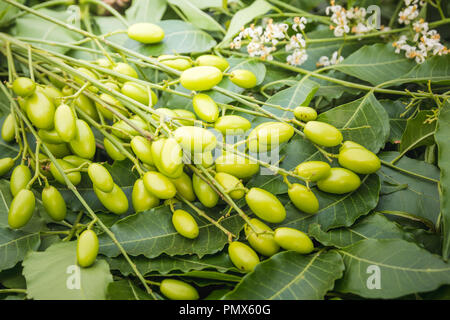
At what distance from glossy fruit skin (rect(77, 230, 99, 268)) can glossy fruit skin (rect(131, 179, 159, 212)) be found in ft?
0.27

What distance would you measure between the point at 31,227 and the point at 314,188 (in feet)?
1.49

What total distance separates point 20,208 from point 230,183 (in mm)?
303

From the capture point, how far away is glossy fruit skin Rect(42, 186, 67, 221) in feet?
1.74

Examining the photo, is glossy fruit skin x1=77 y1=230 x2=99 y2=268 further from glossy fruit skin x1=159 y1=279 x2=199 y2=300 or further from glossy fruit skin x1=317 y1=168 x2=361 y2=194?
glossy fruit skin x1=317 y1=168 x2=361 y2=194

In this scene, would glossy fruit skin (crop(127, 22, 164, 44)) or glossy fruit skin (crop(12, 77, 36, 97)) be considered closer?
glossy fruit skin (crop(12, 77, 36, 97))

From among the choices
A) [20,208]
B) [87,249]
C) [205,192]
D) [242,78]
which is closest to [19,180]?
[20,208]

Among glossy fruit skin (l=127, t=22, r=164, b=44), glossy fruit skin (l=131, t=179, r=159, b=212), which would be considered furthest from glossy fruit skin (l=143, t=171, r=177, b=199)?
glossy fruit skin (l=127, t=22, r=164, b=44)

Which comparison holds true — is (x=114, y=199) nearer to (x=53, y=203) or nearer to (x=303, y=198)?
(x=53, y=203)

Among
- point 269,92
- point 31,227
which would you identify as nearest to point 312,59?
point 269,92

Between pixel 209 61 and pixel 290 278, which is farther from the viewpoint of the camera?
pixel 209 61

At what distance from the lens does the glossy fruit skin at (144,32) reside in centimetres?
70

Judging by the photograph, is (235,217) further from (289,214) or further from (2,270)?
(2,270)

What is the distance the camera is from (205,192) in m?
0.53

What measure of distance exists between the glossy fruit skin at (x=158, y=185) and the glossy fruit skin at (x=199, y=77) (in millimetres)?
152
